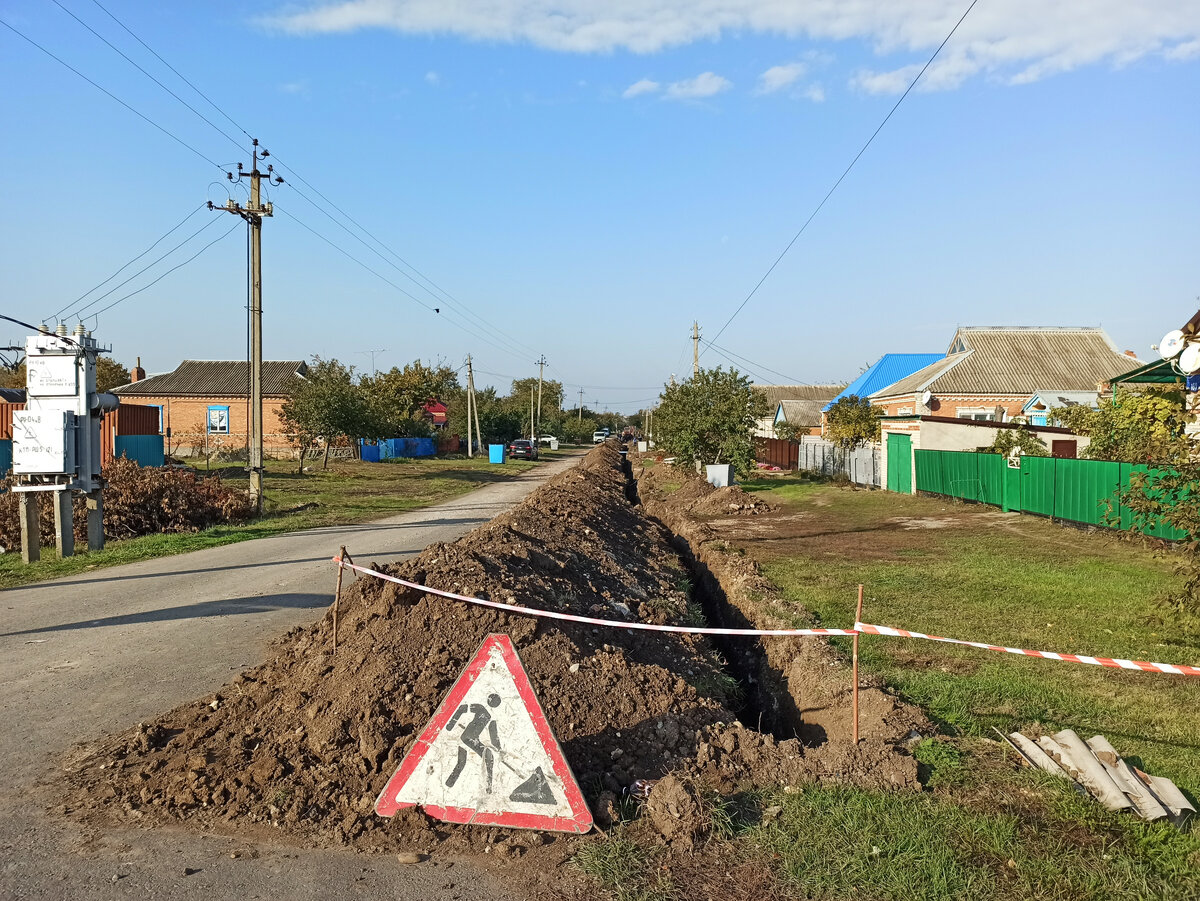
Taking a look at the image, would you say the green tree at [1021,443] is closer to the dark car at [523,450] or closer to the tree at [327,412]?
the tree at [327,412]

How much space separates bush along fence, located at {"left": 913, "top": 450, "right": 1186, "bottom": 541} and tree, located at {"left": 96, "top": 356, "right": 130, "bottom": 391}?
50.0 meters

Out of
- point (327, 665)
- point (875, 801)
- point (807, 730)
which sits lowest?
point (807, 730)

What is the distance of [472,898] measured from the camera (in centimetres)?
359

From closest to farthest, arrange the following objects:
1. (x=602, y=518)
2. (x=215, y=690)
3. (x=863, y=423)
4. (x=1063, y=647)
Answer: (x=215, y=690) < (x=1063, y=647) < (x=602, y=518) < (x=863, y=423)

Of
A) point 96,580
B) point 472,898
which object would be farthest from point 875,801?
point 96,580

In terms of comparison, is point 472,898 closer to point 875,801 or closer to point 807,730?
point 875,801

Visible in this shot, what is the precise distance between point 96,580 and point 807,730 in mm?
8856

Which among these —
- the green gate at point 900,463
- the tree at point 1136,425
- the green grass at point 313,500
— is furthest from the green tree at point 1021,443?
the green grass at point 313,500

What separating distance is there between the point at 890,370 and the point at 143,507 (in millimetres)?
53698

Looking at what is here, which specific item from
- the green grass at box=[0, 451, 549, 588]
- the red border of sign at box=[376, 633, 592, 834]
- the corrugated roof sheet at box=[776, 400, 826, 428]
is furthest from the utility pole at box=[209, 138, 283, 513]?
the corrugated roof sheet at box=[776, 400, 826, 428]

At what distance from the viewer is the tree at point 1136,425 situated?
27.0ft

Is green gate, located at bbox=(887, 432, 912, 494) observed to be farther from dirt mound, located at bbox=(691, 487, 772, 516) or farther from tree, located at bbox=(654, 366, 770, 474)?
dirt mound, located at bbox=(691, 487, 772, 516)

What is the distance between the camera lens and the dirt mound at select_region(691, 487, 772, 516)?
2211 centimetres

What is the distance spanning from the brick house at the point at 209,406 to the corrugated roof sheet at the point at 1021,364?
1332 inches
